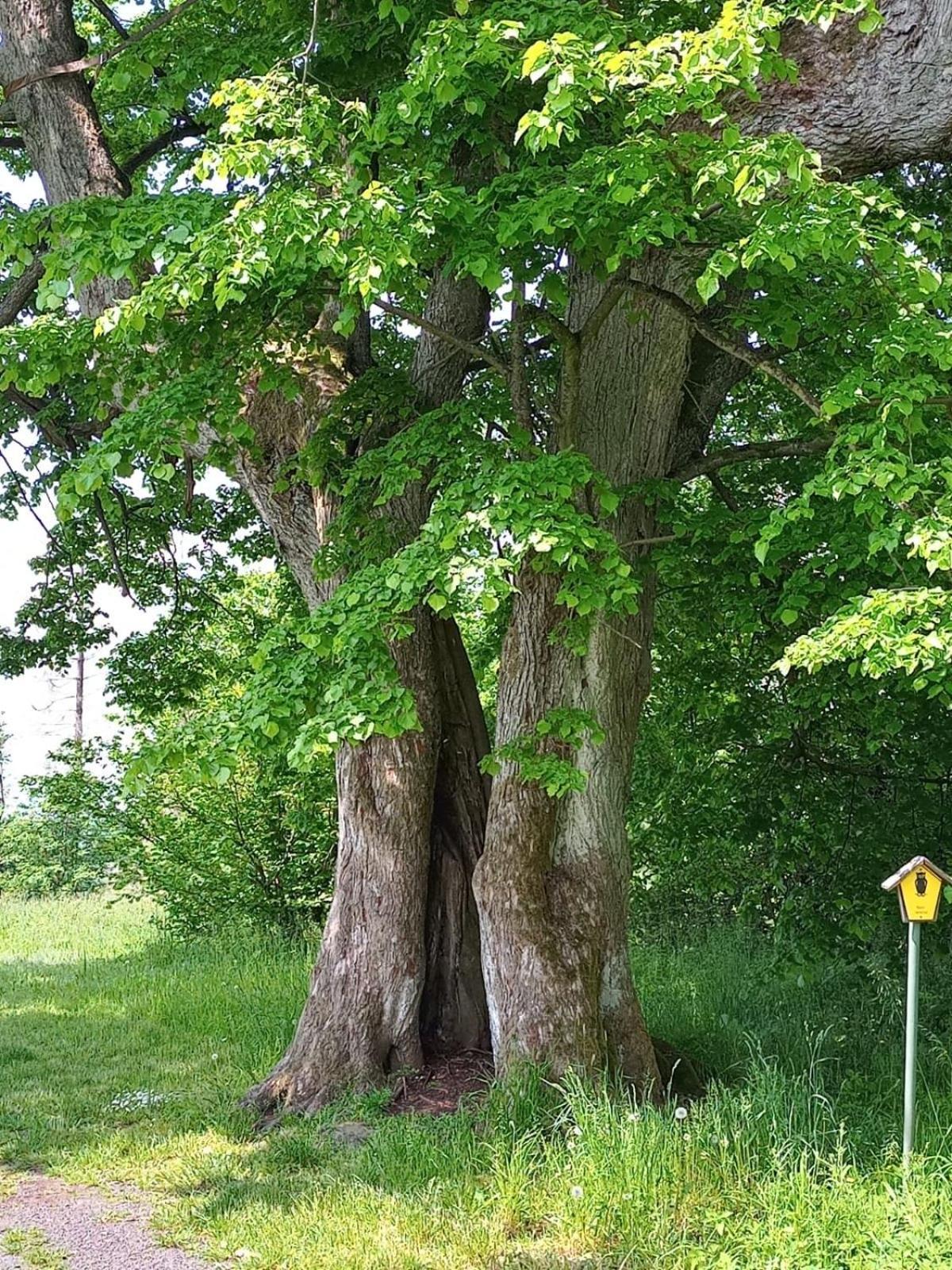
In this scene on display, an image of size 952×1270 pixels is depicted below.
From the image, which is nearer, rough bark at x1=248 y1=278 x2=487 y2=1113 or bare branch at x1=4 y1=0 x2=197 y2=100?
bare branch at x1=4 y1=0 x2=197 y2=100

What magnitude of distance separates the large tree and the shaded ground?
160 millimetres

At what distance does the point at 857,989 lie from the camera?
29.6ft

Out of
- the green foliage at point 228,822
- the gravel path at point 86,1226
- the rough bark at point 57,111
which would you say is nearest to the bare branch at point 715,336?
the rough bark at point 57,111

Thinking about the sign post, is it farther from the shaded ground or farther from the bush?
the bush

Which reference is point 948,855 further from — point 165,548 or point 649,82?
point 165,548

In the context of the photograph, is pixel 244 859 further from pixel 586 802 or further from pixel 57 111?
pixel 57 111

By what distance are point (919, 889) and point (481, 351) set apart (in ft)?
11.2

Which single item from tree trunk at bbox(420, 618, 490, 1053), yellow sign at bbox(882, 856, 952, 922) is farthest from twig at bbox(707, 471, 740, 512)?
yellow sign at bbox(882, 856, 952, 922)

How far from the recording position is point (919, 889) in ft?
16.8

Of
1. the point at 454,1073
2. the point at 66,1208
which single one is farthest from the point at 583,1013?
the point at 66,1208

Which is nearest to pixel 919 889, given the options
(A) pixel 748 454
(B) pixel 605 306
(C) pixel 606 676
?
(C) pixel 606 676

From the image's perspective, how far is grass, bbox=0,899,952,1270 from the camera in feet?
15.6

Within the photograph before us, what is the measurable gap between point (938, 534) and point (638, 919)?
947cm

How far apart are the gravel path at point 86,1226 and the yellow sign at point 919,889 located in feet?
10.5
